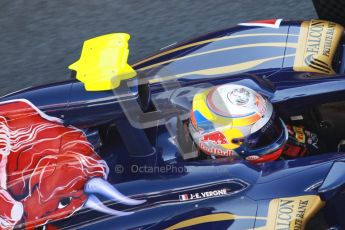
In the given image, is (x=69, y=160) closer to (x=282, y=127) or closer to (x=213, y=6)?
(x=282, y=127)

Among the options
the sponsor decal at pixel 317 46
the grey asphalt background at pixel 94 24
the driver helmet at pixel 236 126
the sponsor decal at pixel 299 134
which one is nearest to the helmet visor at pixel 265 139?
the driver helmet at pixel 236 126

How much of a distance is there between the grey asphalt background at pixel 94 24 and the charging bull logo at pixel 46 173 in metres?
1.66

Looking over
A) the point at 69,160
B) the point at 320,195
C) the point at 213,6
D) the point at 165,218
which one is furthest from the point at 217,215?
the point at 213,6

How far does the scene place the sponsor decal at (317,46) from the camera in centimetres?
336

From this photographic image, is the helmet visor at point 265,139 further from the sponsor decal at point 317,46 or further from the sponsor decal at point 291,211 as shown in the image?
the sponsor decal at point 317,46

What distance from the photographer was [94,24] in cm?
480

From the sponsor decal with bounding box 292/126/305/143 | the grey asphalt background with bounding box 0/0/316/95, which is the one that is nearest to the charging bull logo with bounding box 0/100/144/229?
the sponsor decal with bounding box 292/126/305/143

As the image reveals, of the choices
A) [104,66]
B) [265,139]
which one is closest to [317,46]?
[265,139]

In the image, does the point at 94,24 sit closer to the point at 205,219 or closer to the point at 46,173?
the point at 46,173

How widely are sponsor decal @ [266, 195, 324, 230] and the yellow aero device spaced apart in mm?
772

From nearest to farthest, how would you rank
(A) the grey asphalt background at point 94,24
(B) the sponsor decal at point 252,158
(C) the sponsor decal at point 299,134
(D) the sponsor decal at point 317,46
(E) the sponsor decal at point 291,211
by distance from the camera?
1. (E) the sponsor decal at point 291,211
2. (B) the sponsor decal at point 252,158
3. (C) the sponsor decal at point 299,134
4. (D) the sponsor decal at point 317,46
5. (A) the grey asphalt background at point 94,24

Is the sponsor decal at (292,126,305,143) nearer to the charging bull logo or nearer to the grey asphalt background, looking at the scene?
the charging bull logo

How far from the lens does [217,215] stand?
2.60m

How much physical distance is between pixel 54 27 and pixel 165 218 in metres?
2.61
